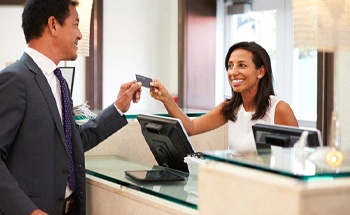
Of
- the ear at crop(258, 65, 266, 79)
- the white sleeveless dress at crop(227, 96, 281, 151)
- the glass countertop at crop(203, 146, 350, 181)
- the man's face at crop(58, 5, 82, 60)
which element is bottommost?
the white sleeveless dress at crop(227, 96, 281, 151)

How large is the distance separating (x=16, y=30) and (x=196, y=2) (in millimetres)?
1742

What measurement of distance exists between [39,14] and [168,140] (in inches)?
34.0

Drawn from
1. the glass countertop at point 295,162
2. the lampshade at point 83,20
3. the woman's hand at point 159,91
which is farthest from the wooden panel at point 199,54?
the glass countertop at point 295,162

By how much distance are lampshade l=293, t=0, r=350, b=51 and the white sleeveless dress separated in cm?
98

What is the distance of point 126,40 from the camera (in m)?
7.03

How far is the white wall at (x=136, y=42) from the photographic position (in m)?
6.95

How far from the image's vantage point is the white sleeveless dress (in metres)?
4.04

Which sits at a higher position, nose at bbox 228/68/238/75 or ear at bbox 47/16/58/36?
ear at bbox 47/16/58/36

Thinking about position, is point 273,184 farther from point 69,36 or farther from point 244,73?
point 244,73

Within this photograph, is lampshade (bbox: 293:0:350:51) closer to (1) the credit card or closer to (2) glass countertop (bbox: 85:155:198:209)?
(2) glass countertop (bbox: 85:155:198:209)

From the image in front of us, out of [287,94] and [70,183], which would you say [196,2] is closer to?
[287,94]

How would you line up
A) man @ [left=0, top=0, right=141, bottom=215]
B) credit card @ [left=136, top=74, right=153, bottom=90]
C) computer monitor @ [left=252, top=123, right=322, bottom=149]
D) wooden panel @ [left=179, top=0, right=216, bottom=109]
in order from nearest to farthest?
computer monitor @ [left=252, top=123, right=322, bottom=149] < man @ [left=0, top=0, right=141, bottom=215] < credit card @ [left=136, top=74, right=153, bottom=90] < wooden panel @ [left=179, top=0, right=216, bottom=109]

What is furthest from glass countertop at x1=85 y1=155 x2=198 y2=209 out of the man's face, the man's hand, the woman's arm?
the man's face

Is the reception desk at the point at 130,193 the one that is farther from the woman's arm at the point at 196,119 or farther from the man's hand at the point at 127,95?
the woman's arm at the point at 196,119
